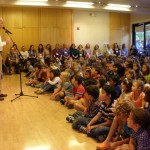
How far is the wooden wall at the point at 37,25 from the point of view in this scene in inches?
447

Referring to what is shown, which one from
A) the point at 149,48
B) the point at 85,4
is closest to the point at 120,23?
the point at 149,48

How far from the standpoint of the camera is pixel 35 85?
23.3 feet

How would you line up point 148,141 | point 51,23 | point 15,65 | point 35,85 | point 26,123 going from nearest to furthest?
point 148,141 < point 26,123 < point 35,85 < point 15,65 < point 51,23

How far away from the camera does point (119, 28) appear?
529 inches

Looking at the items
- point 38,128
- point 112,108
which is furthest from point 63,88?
point 112,108

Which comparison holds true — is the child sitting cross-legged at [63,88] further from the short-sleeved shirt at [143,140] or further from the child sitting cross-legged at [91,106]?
the short-sleeved shirt at [143,140]

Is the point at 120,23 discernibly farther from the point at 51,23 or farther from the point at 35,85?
the point at 35,85

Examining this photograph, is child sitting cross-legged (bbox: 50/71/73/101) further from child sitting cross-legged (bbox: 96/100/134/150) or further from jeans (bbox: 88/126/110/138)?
child sitting cross-legged (bbox: 96/100/134/150)

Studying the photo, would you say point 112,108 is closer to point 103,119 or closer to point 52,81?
point 103,119

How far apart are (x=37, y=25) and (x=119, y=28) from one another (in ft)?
14.8

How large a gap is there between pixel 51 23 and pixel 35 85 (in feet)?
18.3

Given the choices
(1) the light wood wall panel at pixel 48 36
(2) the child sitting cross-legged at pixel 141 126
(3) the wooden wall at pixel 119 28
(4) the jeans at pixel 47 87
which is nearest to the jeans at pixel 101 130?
(2) the child sitting cross-legged at pixel 141 126

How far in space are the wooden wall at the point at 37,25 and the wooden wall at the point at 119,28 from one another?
2.42 metres

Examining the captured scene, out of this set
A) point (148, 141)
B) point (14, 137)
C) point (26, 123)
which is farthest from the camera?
point (26, 123)
